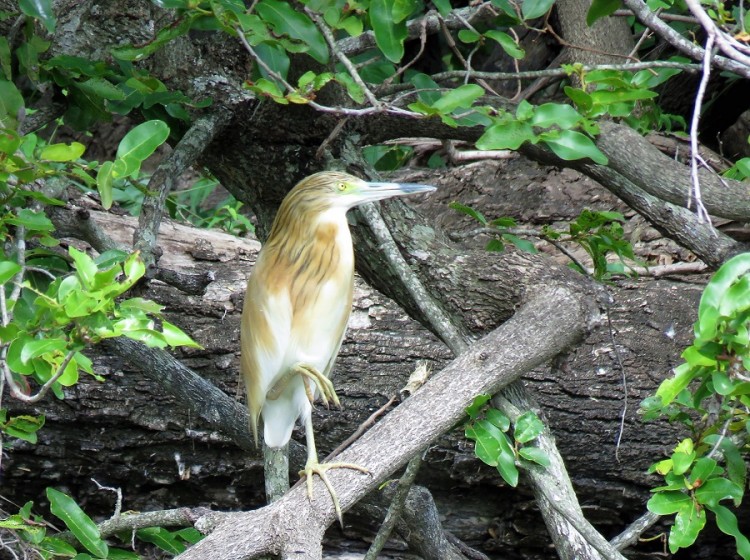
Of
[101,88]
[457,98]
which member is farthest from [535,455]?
[101,88]

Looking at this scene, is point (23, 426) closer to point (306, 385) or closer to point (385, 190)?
point (306, 385)

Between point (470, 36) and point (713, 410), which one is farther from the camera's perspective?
point (470, 36)

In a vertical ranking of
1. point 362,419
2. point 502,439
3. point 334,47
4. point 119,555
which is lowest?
point 362,419

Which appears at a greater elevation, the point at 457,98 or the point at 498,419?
the point at 457,98

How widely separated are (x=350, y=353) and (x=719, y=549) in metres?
1.52

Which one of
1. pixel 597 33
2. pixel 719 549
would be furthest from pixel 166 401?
pixel 597 33

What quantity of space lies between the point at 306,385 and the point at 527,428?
66cm

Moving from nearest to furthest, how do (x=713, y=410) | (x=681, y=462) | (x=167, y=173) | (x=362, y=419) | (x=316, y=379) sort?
(x=681, y=462) → (x=713, y=410) → (x=167, y=173) → (x=316, y=379) → (x=362, y=419)

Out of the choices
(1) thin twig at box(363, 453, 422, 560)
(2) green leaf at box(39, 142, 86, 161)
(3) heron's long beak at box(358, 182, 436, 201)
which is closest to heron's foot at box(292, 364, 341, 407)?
(1) thin twig at box(363, 453, 422, 560)

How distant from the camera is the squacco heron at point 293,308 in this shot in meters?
2.86

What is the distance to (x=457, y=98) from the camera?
7.38 feet

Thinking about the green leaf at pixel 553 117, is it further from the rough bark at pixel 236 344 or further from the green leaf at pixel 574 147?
the rough bark at pixel 236 344

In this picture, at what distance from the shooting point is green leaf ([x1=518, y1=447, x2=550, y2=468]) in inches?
94.3

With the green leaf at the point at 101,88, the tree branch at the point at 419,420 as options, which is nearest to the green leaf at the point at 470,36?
the tree branch at the point at 419,420
